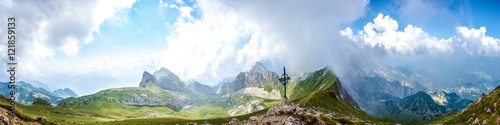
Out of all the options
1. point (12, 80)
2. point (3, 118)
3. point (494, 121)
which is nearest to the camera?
point (3, 118)

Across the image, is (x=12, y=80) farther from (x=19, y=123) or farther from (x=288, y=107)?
(x=288, y=107)

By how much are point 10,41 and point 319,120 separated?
54.9 m

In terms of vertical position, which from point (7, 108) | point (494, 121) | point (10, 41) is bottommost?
point (494, 121)

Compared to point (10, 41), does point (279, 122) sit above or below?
below

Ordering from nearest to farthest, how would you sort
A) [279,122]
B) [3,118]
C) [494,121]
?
[3,118], [279,122], [494,121]

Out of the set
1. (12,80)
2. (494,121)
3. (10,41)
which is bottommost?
(494,121)

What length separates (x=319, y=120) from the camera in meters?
69.0

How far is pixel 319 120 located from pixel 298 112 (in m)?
4.43

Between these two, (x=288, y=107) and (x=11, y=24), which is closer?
(x=11, y=24)

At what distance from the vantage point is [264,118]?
7281 centimetres

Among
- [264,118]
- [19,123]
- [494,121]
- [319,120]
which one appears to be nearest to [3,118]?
[19,123]

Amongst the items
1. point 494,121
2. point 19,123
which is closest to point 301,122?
point 19,123

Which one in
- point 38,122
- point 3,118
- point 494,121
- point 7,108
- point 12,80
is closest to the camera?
point 3,118

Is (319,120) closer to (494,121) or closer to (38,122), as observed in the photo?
(38,122)
